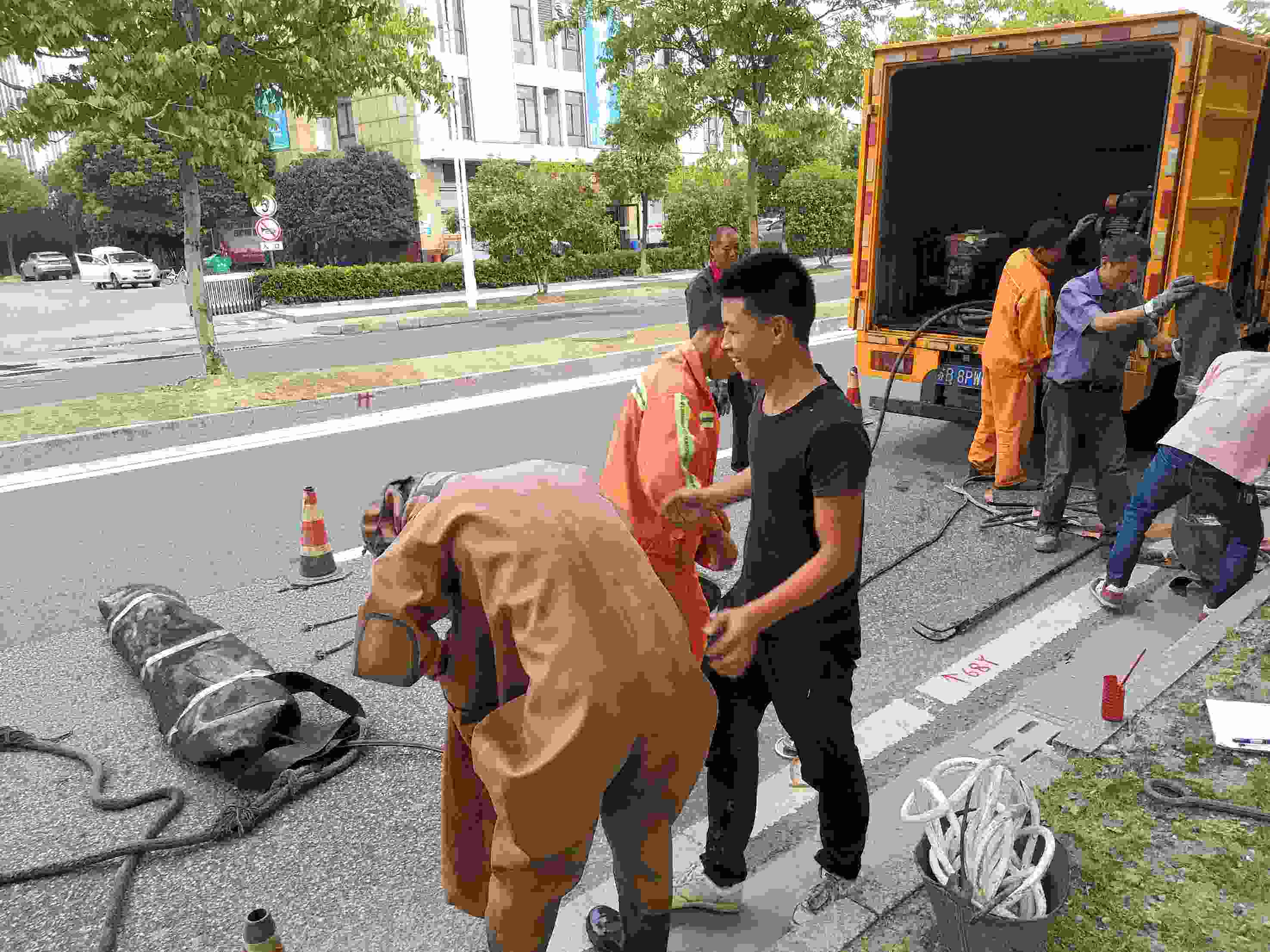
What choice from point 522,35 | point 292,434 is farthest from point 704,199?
point 292,434

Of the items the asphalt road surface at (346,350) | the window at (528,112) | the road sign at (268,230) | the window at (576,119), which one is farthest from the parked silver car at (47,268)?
the asphalt road surface at (346,350)

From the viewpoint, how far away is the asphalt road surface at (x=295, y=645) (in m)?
2.89

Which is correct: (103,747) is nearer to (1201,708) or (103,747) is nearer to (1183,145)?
(1201,708)

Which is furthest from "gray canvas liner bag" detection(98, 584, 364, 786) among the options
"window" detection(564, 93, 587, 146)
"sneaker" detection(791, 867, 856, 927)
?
"window" detection(564, 93, 587, 146)

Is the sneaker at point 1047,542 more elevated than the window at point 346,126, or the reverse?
the window at point 346,126

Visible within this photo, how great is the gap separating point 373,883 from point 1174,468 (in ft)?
12.3

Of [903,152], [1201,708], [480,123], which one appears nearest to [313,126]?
[480,123]

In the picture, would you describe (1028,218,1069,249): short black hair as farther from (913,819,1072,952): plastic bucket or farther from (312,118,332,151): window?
(312,118,332,151): window

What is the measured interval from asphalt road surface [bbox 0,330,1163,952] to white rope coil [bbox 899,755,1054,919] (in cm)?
72

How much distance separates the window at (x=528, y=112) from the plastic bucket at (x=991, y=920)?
4090cm

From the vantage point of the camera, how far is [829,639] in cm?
249

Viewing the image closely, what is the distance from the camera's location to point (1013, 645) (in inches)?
173

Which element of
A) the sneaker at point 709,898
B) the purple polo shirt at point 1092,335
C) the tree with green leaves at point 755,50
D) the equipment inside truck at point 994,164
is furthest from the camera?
the tree with green leaves at point 755,50

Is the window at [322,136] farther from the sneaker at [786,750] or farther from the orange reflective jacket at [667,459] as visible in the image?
the sneaker at [786,750]
